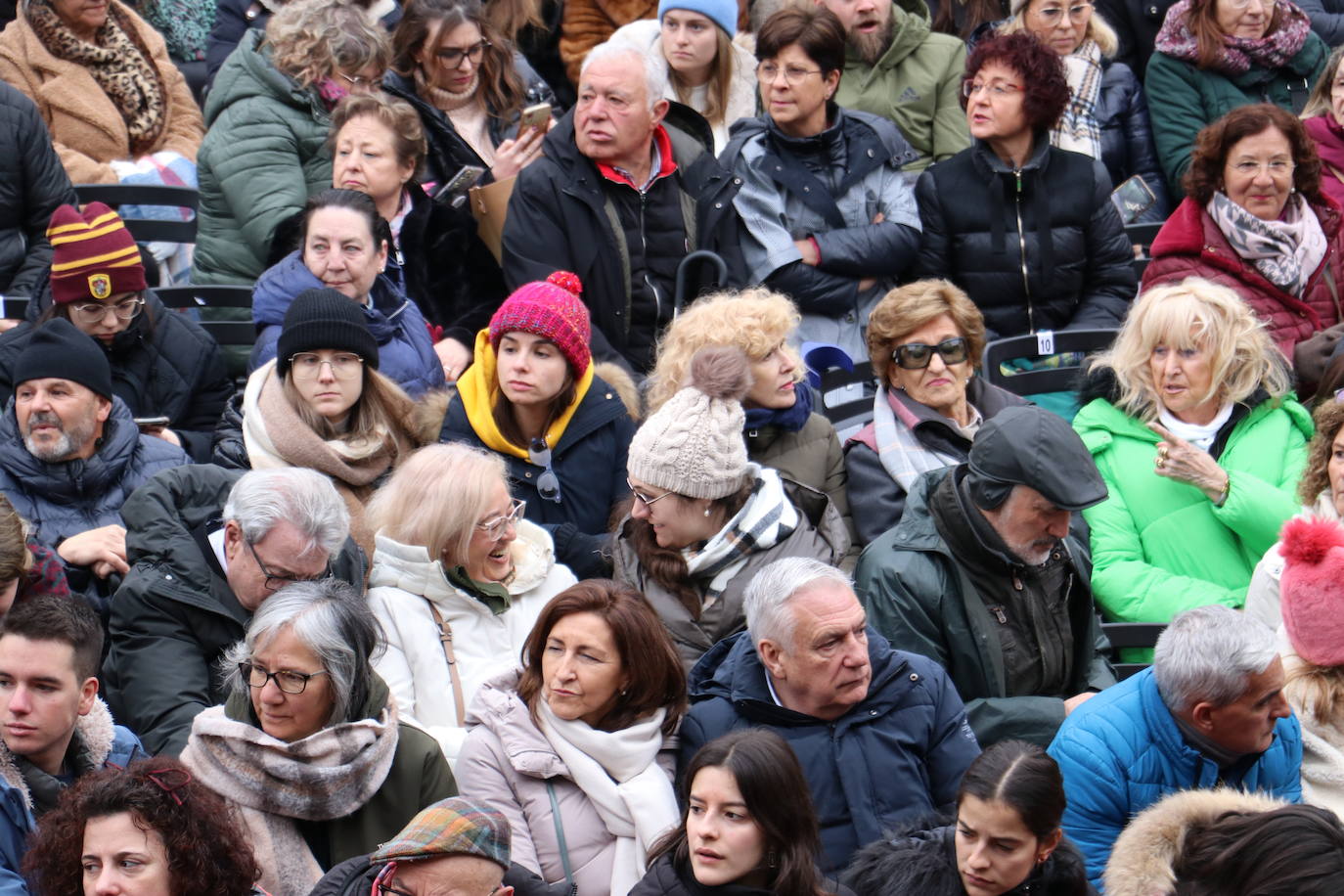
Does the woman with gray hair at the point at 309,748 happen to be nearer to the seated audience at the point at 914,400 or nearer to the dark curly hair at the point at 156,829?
the dark curly hair at the point at 156,829

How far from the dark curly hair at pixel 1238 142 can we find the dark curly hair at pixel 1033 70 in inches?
23.3

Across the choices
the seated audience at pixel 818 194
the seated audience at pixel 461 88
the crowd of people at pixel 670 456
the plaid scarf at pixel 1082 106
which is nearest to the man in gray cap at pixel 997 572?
the crowd of people at pixel 670 456

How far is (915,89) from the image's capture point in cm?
847

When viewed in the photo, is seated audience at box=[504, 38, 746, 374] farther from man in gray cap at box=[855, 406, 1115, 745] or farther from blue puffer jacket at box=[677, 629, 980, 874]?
blue puffer jacket at box=[677, 629, 980, 874]

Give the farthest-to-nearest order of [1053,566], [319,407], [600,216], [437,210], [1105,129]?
[1105,129], [437,210], [600,216], [319,407], [1053,566]

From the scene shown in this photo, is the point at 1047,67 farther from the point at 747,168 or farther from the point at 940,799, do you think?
the point at 940,799

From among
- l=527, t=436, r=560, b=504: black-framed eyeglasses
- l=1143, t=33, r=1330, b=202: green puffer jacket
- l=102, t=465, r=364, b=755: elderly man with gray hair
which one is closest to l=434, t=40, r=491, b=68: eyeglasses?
l=527, t=436, r=560, b=504: black-framed eyeglasses

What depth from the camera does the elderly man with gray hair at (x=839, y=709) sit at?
4660 millimetres

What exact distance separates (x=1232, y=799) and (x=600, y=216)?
3.65 meters

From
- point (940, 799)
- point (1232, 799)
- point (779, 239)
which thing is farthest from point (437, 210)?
point (1232, 799)

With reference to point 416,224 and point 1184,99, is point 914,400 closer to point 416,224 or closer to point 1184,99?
point 416,224

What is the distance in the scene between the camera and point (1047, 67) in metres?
7.55

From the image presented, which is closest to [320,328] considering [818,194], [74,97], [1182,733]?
[818,194]

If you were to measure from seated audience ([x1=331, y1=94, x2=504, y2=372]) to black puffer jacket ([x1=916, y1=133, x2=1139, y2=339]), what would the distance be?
71.2 inches
